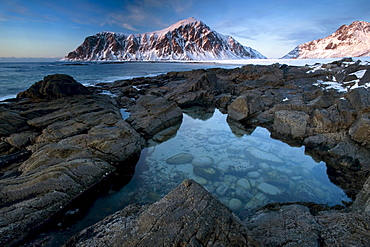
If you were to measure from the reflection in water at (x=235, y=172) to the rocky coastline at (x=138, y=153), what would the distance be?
0.63 meters

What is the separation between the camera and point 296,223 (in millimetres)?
3256

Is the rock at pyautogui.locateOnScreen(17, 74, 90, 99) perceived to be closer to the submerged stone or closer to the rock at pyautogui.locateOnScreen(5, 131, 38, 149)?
the rock at pyautogui.locateOnScreen(5, 131, 38, 149)

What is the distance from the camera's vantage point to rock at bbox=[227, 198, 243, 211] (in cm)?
503

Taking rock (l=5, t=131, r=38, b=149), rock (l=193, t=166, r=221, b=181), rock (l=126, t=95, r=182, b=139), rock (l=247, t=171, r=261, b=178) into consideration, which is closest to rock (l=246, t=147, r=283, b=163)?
rock (l=247, t=171, r=261, b=178)

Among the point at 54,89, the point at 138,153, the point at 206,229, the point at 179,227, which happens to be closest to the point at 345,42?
the point at 138,153

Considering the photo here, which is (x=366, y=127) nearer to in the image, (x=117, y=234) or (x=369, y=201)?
(x=369, y=201)

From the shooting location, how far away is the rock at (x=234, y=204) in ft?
16.5

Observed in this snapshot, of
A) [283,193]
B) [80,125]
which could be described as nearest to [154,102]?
[80,125]

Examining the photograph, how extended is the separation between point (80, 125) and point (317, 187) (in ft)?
32.3

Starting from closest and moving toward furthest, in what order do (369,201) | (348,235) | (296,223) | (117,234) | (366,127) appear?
(348,235), (117,234), (296,223), (369,201), (366,127)

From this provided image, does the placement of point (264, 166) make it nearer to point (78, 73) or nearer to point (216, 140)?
point (216, 140)

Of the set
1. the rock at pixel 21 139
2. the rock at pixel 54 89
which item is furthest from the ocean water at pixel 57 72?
the rock at pixel 21 139

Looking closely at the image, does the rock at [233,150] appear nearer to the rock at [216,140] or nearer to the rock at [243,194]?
the rock at [216,140]

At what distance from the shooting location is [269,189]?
575cm
